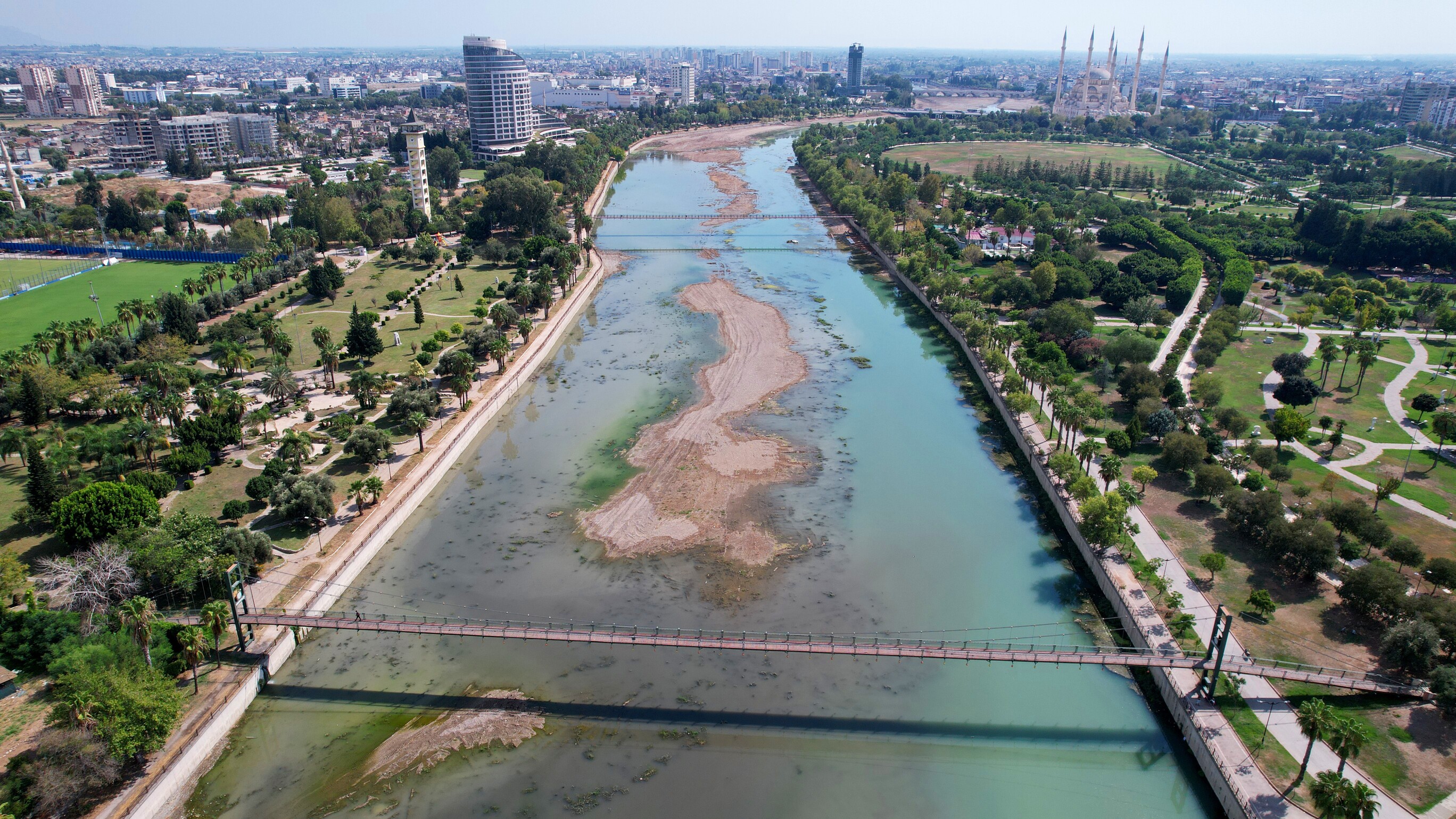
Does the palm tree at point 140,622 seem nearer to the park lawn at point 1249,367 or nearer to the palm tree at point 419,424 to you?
the palm tree at point 419,424

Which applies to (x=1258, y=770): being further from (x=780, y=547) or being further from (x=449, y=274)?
(x=449, y=274)

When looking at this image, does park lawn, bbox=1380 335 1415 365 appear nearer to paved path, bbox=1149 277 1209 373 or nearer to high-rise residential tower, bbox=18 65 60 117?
paved path, bbox=1149 277 1209 373

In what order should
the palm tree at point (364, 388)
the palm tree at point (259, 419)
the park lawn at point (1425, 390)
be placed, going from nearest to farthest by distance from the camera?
the palm tree at point (259, 419) → the palm tree at point (364, 388) → the park lawn at point (1425, 390)

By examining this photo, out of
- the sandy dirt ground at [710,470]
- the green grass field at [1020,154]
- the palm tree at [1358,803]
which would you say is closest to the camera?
the palm tree at [1358,803]

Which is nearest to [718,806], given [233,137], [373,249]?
[373,249]

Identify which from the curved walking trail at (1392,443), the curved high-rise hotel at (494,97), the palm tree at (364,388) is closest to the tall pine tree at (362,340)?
the palm tree at (364,388)

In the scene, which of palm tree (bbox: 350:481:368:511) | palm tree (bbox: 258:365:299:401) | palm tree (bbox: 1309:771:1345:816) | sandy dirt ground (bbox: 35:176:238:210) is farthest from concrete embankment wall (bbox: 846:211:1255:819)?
sandy dirt ground (bbox: 35:176:238:210)
